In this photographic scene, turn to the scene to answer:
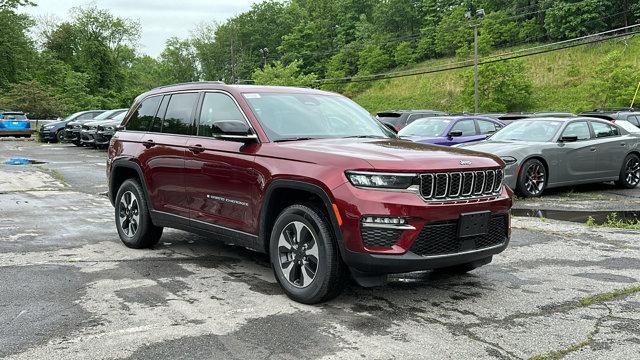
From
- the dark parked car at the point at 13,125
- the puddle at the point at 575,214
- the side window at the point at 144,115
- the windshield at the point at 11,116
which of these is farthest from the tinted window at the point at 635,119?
the windshield at the point at 11,116

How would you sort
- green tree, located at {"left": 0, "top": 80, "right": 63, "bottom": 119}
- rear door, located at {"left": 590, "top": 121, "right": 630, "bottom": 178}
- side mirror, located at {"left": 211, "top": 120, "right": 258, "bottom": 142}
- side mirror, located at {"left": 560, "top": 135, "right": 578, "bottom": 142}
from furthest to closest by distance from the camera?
green tree, located at {"left": 0, "top": 80, "right": 63, "bottom": 119} → rear door, located at {"left": 590, "top": 121, "right": 630, "bottom": 178} → side mirror, located at {"left": 560, "top": 135, "right": 578, "bottom": 142} → side mirror, located at {"left": 211, "top": 120, "right": 258, "bottom": 142}

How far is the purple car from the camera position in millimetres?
15242

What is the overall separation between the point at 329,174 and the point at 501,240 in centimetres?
161

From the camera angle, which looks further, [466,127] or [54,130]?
[54,130]

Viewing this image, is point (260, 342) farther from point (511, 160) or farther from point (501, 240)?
point (511, 160)

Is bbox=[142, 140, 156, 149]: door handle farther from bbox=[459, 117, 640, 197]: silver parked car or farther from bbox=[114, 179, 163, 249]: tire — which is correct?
bbox=[459, 117, 640, 197]: silver parked car

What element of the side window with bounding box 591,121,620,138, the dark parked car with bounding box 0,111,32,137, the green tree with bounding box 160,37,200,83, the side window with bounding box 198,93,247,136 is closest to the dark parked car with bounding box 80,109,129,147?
the dark parked car with bounding box 0,111,32,137

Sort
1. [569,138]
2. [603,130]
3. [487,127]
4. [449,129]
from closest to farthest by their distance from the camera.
A: [569,138]
[603,130]
[449,129]
[487,127]

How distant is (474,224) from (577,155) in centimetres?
832

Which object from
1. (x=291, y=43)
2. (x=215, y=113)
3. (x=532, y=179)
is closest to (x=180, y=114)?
(x=215, y=113)

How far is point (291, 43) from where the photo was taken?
92000mm

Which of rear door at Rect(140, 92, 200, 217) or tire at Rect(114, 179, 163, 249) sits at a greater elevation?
rear door at Rect(140, 92, 200, 217)

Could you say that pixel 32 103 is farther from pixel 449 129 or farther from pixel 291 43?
pixel 291 43

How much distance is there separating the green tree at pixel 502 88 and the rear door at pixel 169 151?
45.9 metres
